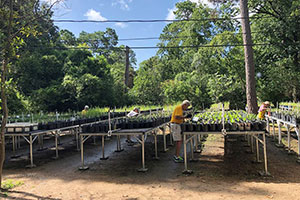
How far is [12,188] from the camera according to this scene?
4992 mm

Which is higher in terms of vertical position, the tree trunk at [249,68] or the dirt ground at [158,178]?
the tree trunk at [249,68]

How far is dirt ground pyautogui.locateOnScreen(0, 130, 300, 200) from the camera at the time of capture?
4412 millimetres

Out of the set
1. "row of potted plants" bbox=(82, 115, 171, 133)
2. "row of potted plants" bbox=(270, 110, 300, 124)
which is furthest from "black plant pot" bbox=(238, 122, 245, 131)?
"row of potted plants" bbox=(82, 115, 171, 133)

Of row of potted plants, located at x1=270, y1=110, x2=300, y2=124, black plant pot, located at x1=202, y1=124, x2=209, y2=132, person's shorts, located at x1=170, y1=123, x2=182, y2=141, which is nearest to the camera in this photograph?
black plant pot, located at x1=202, y1=124, x2=209, y2=132

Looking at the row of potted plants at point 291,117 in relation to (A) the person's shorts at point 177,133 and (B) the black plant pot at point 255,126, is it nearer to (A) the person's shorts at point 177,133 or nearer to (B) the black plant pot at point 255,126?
(B) the black plant pot at point 255,126

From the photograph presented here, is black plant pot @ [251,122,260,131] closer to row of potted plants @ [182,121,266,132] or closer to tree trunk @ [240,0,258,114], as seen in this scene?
row of potted plants @ [182,121,266,132]

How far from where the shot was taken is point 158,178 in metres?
5.41

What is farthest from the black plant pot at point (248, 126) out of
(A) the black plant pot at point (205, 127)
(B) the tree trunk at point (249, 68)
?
(B) the tree trunk at point (249, 68)

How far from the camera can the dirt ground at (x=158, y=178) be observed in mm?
4412

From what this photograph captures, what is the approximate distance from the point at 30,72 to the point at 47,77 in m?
1.27

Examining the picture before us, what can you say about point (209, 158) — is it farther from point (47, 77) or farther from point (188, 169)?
point (47, 77)

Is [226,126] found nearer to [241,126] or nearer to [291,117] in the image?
[241,126]

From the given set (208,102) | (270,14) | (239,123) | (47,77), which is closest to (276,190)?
(239,123)

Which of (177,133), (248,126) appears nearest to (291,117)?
(248,126)
